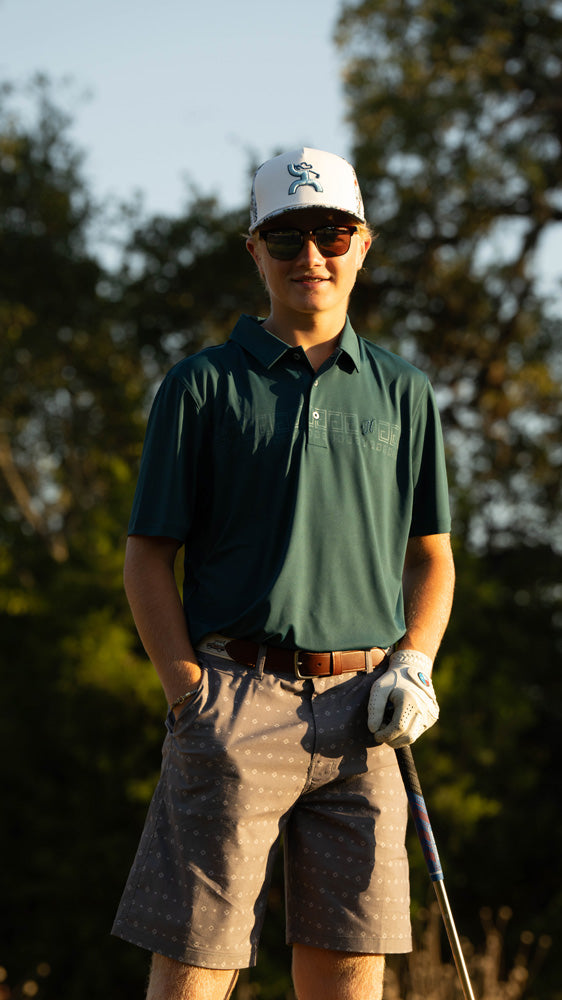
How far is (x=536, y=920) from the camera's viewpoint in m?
10.2

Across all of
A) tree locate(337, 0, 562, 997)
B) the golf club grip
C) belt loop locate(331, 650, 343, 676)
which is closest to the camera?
belt loop locate(331, 650, 343, 676)

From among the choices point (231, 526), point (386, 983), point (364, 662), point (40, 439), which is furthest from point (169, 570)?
point (40, 439)

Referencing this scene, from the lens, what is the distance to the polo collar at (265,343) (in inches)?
83.4

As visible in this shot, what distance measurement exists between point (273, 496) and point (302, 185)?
0.62 m

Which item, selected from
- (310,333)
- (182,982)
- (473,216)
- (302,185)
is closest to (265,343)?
(310,333)

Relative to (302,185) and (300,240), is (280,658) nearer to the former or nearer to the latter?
(300,240)

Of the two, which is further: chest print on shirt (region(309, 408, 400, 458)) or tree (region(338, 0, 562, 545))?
tree (region(338, 0, 562, 545))

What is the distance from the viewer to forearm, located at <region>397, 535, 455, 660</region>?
2219 mm

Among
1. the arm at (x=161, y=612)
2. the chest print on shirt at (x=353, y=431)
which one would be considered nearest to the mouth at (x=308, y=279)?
the chest print on shirt at (x=353, y=431)

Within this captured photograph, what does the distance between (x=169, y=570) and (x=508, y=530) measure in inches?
378

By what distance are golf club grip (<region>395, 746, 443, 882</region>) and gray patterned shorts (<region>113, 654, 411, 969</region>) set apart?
63 millimetres

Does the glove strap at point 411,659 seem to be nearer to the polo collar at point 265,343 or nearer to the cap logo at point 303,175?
the polo collar at point 265,343

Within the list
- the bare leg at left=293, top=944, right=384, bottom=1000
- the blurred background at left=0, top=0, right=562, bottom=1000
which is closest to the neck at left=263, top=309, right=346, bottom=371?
the bare leg at left=293, top=944, right=384, bottom=1000

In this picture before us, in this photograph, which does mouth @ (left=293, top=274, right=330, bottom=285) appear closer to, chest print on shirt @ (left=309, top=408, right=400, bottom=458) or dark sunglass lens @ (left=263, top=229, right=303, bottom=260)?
dark sunglass lens @ (left=263, top=229, right=303, bottom=260)
